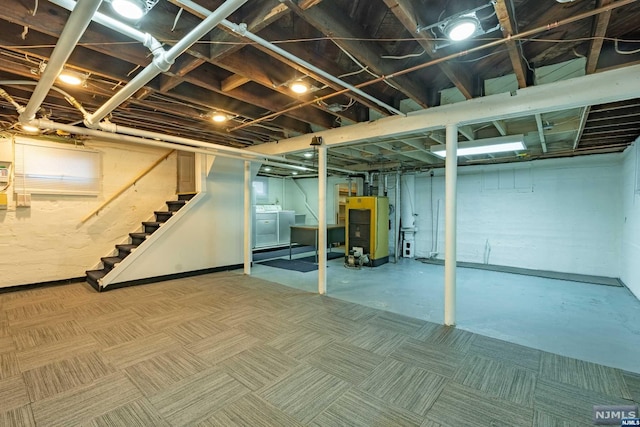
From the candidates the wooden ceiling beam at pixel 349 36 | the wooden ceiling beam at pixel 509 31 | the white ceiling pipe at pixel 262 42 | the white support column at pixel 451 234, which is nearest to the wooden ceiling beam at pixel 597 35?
the wooden ceiling beam at pixel 509 31

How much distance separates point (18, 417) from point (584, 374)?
12.8ft

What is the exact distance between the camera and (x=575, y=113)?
3.46 meters

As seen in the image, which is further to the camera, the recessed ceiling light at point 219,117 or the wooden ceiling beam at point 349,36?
the recessed ceiling light at point 219,117

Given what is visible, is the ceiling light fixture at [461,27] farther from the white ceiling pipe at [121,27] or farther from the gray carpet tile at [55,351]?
the gray carpet tile at [55,351]

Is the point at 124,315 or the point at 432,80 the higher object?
the point at 432,80

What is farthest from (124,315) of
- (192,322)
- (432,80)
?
(432,80)

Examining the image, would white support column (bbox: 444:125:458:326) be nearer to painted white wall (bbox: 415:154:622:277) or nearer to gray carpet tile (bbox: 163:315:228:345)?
gray carpet tile (bbox: 163:315:228:345)

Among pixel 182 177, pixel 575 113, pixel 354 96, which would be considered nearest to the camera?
pixel 354 96

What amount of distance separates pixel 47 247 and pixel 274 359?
451 cm

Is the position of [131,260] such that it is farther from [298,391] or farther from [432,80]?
[432,80]

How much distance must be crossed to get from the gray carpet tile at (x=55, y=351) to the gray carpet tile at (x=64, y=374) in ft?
0.31

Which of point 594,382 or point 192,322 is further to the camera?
point 192,322

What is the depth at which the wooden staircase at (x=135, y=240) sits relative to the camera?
14.9ft

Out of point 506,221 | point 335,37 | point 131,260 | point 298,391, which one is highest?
point 335,37
